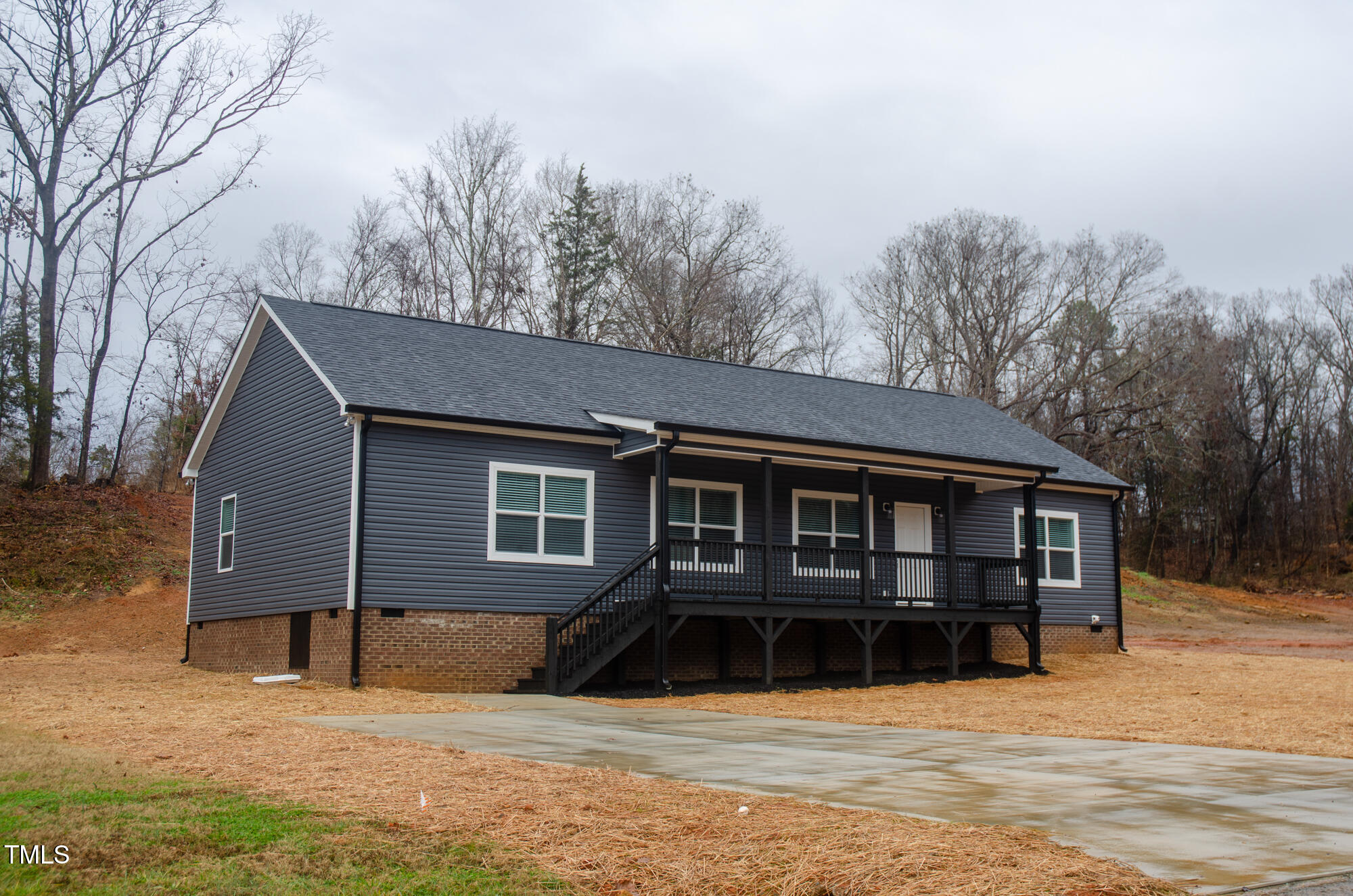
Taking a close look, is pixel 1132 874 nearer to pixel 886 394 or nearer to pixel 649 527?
pixel 649 527

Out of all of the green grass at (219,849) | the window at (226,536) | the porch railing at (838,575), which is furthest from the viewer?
the window at (226,536)

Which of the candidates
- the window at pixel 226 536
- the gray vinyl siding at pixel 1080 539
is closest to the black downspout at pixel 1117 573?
the gray vinyl siding at pixel 1080 539

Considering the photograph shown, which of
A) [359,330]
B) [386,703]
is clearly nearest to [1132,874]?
[386,703]

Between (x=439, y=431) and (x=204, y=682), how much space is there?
4890 mm

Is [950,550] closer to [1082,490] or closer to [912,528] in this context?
[912,528]

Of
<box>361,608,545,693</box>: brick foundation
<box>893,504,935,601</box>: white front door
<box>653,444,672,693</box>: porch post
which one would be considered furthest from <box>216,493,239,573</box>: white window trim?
<box>893,504,935,601</box>: white front door

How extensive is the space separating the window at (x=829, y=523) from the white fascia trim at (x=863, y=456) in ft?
5.47

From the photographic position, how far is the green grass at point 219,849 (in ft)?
14.7

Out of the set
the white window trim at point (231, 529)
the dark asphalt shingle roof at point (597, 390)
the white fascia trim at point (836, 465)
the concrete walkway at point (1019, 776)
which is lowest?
the concrete walkway at point (1019, 776)

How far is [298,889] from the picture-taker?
4414 millimetres

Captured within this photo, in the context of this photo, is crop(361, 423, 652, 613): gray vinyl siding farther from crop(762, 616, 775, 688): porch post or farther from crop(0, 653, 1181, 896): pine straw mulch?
crop(0, 653, 1181, 896): pine straw mulch

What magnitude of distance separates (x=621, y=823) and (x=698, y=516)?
13508 millimetres

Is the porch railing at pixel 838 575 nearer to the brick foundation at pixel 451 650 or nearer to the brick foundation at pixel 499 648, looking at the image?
the brick foundation at pixel 499 648

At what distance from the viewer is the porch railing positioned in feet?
57.6
